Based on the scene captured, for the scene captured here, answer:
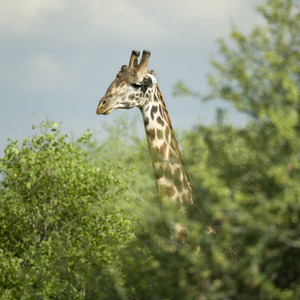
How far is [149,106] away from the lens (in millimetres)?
8289

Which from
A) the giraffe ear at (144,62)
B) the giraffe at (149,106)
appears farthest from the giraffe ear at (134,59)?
the giraffe ear at (144,62)

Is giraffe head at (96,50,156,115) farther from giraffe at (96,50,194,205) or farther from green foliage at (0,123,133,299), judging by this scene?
green foliage at (0,123,133,299)

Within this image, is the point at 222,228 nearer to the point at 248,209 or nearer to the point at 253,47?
the point at 248,209

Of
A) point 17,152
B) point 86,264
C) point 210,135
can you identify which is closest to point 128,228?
point 86,264

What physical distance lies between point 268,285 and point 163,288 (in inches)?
45.2

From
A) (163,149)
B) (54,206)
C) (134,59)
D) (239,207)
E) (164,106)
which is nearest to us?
(239,207)

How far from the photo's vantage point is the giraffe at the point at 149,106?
301 inches

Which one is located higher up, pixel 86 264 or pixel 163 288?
pixel 86 264

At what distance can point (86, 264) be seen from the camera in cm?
947

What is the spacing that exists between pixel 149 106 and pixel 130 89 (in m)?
0.36

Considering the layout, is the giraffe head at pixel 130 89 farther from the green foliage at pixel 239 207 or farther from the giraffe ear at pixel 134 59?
the green foliage at pixel 239 207

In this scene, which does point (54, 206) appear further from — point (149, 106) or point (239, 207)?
point (239, 207)

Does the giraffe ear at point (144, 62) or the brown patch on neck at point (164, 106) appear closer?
the brown patch on neck at point (164, 106)

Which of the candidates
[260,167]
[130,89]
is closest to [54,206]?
[130,89]
